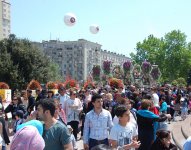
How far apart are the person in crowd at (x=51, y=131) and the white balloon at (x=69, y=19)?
15.6 m

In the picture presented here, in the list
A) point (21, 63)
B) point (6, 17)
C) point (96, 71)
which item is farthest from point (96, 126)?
point (6, 17)

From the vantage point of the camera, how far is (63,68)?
151 metres

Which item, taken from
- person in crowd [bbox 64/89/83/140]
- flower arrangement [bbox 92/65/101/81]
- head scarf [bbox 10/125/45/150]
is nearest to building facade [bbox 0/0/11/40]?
flower arrangement [bbox 92/65/101/81]

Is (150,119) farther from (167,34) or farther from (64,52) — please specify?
(64,52)

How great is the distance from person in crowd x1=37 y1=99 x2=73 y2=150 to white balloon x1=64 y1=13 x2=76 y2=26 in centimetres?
1558

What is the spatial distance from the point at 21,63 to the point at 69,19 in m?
25.2

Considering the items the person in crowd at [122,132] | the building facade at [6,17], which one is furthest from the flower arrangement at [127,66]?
the building facade at [6,17]

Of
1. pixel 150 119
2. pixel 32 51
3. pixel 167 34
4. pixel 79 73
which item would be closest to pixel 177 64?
pixel 167 34

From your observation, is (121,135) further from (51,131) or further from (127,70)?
(127,70)

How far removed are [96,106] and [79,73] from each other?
144 meters

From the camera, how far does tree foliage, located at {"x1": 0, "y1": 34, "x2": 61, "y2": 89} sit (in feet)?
139

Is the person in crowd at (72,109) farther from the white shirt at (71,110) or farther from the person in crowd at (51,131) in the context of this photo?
the person in crowd at (51,131)

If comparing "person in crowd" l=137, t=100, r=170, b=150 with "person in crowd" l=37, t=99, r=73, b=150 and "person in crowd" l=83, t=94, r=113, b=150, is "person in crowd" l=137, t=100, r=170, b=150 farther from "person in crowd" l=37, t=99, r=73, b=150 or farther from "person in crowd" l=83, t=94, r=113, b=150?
"person in crowd" l=37, t=99, r=73, b=150

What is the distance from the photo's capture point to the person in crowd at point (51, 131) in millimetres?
4727
